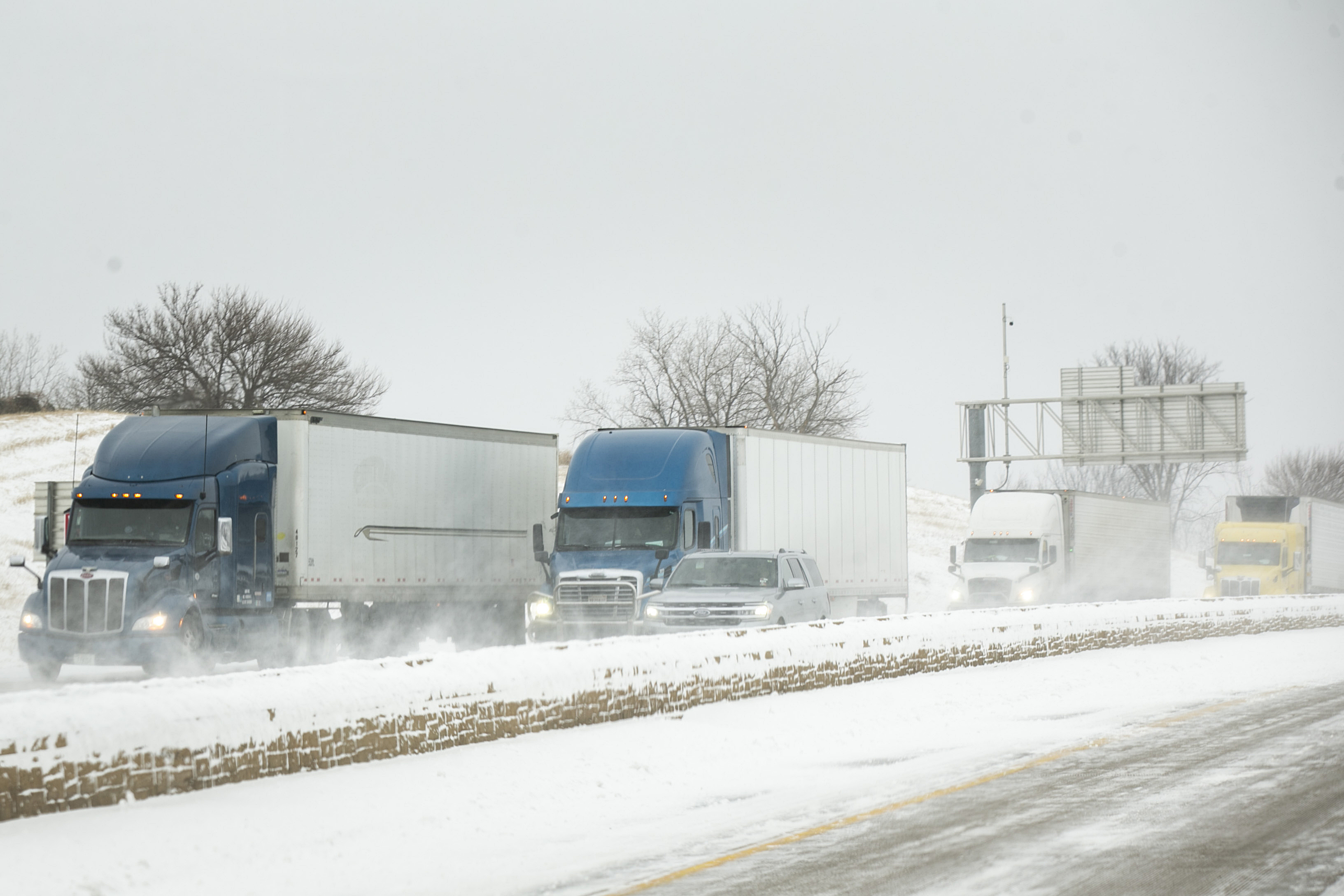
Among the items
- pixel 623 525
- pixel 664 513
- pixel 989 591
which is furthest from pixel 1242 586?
pixel 623 525

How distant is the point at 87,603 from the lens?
1881 cm

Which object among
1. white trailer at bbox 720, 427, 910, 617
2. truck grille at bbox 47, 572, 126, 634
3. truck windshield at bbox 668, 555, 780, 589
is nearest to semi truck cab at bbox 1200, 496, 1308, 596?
white trailer at bbox 720, 427, 910, 617

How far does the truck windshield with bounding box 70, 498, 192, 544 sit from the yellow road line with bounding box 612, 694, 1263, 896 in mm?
12843

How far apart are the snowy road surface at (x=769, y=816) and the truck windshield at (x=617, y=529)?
9.97 meters

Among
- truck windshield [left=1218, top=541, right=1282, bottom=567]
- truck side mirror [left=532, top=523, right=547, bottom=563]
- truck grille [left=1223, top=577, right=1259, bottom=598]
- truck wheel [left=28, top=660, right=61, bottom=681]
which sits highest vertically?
truck side mirror [left=532, top=523, right=547, bottom=563]

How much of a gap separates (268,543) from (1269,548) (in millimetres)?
29434

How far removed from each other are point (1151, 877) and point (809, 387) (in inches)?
2207

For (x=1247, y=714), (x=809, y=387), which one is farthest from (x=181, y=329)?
(x=1247, y=714)

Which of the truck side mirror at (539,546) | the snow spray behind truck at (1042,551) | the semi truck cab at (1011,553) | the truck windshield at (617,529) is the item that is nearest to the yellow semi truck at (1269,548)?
the snow spray behind truck at (1042,551)

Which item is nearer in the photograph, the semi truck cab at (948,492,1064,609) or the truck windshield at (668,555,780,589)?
the truck windshield at (668,555,780,589)

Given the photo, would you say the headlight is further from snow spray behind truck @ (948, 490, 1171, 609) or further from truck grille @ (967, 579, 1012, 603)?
truck grille @ (967, 579, 1012, 603)

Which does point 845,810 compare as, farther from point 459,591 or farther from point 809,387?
point 809,387

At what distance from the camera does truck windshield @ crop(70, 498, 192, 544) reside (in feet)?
64.4

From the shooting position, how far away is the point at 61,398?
84000mm
